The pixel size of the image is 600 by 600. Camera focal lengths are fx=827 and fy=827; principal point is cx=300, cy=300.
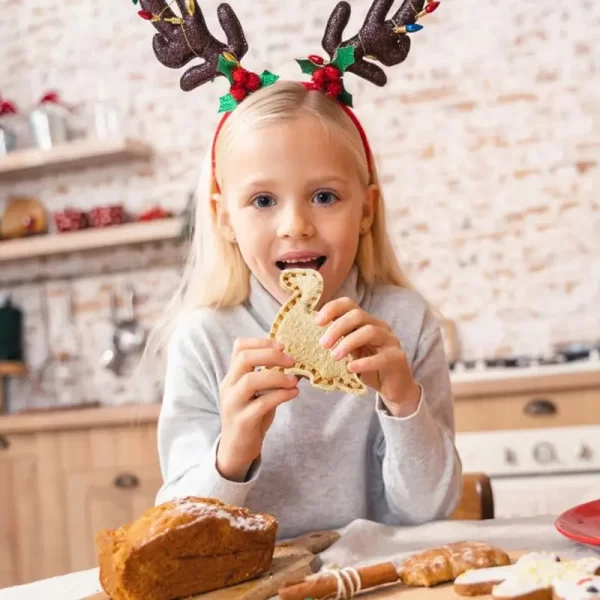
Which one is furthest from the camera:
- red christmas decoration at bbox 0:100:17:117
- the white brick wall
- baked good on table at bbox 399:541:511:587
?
red christmas decoration at bbox 0:100:17:117

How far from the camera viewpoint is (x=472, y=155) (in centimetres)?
349

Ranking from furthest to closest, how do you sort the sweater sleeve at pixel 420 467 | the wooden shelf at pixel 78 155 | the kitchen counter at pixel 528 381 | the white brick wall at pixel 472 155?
the wooden shelf at pixel 78 155 < the white brick wall at pixel 472 155 < the kitchen counter at pixel 528 381 < the sweater sleeve at pixel 420 467

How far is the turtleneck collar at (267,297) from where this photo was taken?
4.15 ft

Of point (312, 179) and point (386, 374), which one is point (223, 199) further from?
point (386, 374)

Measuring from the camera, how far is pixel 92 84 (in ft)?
12.9

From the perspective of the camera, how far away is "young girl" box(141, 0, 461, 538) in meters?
1.03

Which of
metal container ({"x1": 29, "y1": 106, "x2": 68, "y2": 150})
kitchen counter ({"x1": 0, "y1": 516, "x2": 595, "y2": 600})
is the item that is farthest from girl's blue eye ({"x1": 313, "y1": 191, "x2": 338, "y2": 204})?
metal container ({"x1": 29, "y1": 106, "x2": 68, "y2": 150})

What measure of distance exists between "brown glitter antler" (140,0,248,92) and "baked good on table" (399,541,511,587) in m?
0.71

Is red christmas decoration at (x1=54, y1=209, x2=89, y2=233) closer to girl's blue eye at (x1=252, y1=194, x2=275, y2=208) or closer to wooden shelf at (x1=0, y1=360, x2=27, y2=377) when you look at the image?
wooden shelf at (x1=0, y1=360, x2=27, y2=377)

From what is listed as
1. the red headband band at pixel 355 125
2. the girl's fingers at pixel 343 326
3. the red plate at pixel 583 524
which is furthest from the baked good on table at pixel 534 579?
the red headband band at pixel 355 125

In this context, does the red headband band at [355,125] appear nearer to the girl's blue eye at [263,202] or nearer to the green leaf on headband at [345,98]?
the green leaf on headband at [345,98]

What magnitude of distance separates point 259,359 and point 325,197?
0.26 meters

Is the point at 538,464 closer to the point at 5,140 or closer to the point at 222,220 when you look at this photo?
the point at 222,220

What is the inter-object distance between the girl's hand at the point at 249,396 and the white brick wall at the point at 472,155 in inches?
100
